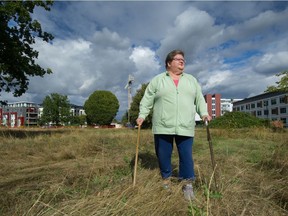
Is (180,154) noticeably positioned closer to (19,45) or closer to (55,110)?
(19,45)

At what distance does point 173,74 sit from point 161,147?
0.95 meters

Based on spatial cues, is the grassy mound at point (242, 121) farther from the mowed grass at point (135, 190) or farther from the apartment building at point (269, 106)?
the apartment building at point (269, 106)

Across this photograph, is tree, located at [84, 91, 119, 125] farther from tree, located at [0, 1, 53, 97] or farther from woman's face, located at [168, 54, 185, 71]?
woman's face, located at [168, 54, 185, 71]

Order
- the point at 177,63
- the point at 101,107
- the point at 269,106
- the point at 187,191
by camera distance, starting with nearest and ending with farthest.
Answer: the point at 187,191 → the point at 177,63 → the point at 101,107 → the point at 269,106

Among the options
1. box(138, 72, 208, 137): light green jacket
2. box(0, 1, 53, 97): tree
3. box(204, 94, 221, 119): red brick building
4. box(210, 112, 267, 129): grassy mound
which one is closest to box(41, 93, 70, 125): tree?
box(210, 112, 267, 129): grassy mound

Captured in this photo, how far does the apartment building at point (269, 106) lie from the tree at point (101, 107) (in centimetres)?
4144

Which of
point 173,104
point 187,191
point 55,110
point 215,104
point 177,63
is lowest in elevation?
point 187,191

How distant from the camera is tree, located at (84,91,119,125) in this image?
69.9 m

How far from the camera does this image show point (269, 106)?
9075cm

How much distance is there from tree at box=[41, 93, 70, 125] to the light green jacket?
78.5m

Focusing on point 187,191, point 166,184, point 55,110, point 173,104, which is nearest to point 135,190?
point 166,184

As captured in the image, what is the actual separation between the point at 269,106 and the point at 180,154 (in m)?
94.8

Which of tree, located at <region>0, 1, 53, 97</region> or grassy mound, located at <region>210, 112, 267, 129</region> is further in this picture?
grassy mound, located at <region>210, 112, 267, 129</region>

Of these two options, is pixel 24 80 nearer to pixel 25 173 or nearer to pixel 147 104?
pixel 25 173
